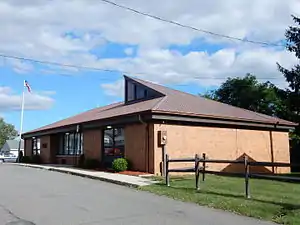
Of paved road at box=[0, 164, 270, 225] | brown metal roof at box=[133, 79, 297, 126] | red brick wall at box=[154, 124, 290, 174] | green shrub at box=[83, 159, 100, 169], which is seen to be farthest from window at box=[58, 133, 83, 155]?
paved road at box=[0, 164, 270, 225]

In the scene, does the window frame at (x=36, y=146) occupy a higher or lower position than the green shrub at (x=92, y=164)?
higher

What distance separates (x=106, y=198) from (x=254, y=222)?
4969 millimetres

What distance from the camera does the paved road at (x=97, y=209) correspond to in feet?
28.2

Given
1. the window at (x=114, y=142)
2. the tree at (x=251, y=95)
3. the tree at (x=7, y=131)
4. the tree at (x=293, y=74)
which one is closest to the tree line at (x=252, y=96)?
the tree at (x=251, y=95)

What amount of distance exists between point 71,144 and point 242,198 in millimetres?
21596

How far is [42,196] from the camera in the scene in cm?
1247

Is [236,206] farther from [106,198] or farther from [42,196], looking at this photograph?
[42,196]

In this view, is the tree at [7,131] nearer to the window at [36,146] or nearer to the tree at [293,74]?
the window at [36,146]

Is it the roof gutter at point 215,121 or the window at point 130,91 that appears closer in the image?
the roof gutter at point 215,121

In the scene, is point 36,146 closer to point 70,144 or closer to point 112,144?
point 70,144

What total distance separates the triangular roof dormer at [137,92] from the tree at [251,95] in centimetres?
1991

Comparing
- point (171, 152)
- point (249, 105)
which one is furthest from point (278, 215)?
point (249, 105)

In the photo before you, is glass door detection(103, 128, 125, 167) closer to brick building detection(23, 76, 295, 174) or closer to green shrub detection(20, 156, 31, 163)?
brick building detection(23, 76, 295, 174)

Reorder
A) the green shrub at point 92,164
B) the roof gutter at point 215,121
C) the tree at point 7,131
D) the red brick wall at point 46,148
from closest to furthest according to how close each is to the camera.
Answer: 1. the roof gutter at point 215,121
2. the green shrub at point 92,164
3. the red brick wall at point 46,148
4. the tree at point 7,131
